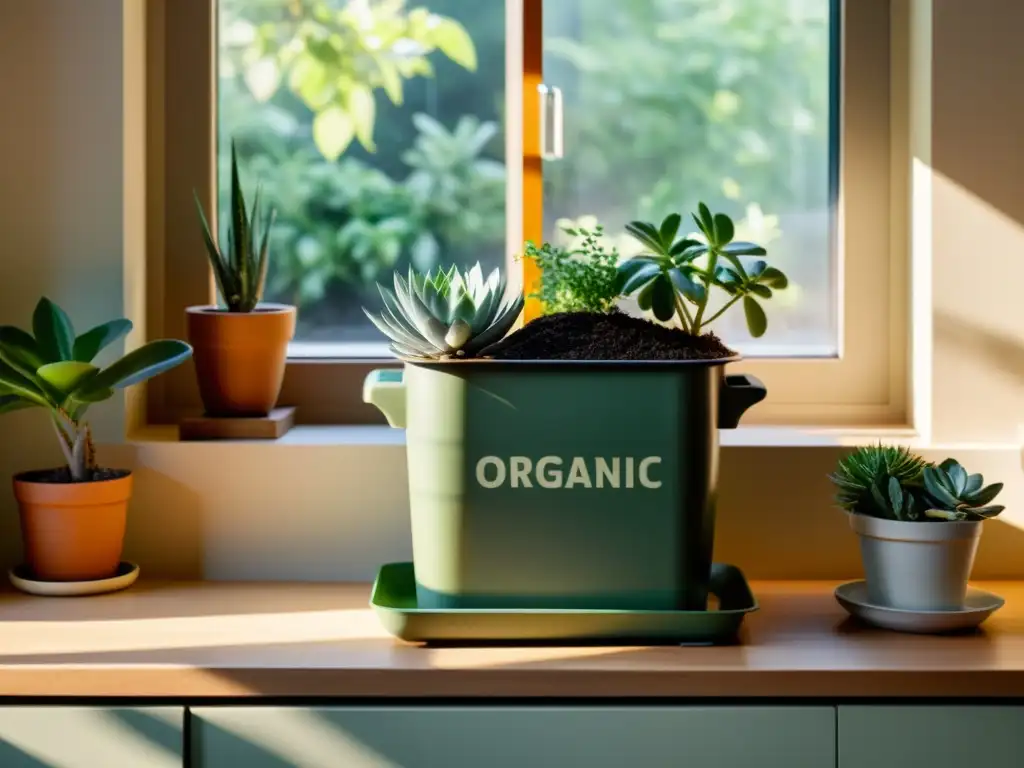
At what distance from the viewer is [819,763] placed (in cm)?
144

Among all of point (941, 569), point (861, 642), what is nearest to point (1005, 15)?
point (941, 569)

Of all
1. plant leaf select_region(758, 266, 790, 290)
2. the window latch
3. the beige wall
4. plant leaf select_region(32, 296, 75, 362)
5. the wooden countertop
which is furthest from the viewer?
the window latch

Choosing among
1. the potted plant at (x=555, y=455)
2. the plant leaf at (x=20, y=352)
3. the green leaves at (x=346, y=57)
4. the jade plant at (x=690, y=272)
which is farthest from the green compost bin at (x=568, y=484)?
the green leaves at (x=346, y=57)

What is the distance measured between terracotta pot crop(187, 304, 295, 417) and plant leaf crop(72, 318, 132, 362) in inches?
4.9

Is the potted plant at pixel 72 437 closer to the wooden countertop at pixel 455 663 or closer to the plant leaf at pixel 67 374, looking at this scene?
the plant leaf at pixel 67 374

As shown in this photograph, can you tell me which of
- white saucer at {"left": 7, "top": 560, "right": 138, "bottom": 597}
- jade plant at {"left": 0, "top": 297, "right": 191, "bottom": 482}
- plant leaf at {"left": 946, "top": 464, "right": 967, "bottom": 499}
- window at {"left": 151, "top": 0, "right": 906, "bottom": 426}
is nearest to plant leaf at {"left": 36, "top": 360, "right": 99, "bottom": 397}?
jade plant at {"left": 0, "top": 297, "right": 191, "bottom": 482}

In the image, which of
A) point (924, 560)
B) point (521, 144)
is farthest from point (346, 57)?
point (924, 560)

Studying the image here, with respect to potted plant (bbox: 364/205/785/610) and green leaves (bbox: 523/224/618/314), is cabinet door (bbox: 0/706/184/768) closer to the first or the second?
potted plant (bbox: 364/205/785/610)

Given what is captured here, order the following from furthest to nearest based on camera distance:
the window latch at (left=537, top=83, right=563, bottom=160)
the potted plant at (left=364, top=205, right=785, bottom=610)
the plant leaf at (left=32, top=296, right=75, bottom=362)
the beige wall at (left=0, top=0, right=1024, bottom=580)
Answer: the window latch at (left=537, top=83, right=563, bottom=160) → the beige wall at (left=0, top=0, right=1024, bottom=580) → the plant leaf at (left=32, top=296, right=75, bottom=362) → the potted plant at (left=364, top=205, right=785, bottom=610)

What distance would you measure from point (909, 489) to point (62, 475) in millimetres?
1095

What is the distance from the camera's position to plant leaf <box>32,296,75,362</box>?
5.74 ft

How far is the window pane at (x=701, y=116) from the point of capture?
6.71 feet

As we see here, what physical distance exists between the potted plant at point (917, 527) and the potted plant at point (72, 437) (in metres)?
0.89

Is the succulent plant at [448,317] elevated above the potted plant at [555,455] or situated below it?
Result: above
